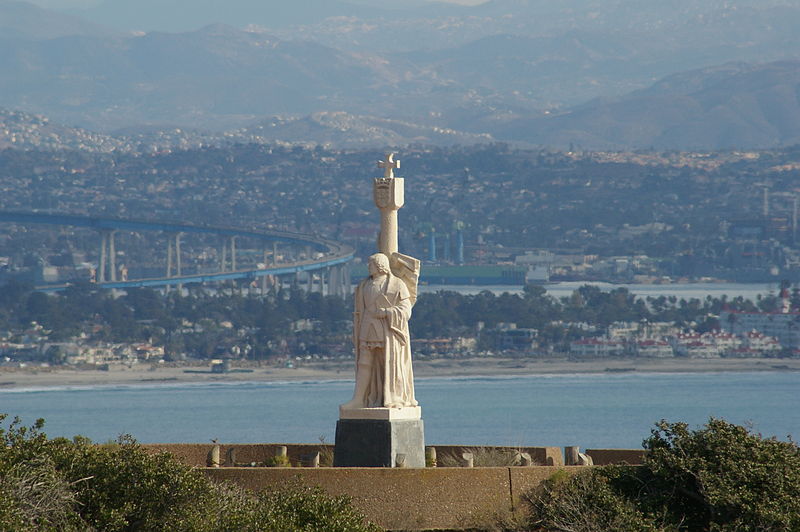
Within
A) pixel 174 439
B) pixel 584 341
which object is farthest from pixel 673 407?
pixel 584 341

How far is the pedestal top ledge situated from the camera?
17.6 m

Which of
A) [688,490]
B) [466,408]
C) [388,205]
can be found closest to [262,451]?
[388,205]

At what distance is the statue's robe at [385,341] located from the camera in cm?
1770

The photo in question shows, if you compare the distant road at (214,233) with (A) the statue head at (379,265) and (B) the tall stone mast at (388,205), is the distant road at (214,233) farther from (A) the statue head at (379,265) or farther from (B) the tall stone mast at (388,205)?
(A) the statue head at (379,265)

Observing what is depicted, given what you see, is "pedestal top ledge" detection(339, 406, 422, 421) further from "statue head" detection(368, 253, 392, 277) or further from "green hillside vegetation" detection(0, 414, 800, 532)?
"green hillside vegetation" detection(0, 414, 800, 532)

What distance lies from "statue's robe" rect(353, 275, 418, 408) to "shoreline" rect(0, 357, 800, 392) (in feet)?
294

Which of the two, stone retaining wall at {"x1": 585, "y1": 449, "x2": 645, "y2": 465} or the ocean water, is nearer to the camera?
stone retaining wall at {"x1": 585, "y1": 449, "x2": 645, "y2": 465}

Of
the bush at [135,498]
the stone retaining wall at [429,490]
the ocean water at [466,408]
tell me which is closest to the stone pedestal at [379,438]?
the stone retaining wall at [429,490]

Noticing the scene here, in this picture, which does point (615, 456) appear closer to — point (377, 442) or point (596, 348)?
point (377, 442)

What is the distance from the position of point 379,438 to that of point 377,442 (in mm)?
37

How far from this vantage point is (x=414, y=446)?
1766cm

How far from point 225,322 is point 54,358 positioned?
1842 cm

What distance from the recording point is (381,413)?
57.7ft

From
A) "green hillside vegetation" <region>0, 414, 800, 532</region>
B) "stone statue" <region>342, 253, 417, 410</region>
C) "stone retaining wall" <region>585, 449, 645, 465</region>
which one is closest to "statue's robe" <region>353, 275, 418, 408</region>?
"stone statue" <region>342, 253, 417, 410</region>
